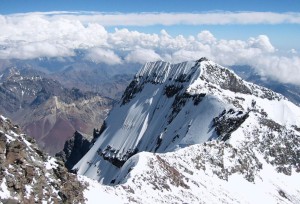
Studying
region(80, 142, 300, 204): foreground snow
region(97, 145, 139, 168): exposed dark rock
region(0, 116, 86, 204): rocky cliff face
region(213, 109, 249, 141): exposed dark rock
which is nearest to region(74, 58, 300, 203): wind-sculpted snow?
region(80, 142, 300, 204): foreground snow

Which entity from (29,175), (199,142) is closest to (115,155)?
(199,142)

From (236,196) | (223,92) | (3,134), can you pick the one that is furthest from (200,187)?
(223,92)

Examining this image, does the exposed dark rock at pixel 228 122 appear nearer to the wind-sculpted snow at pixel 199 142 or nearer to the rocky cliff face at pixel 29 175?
the wind-sculpted snow at pixel 199 142

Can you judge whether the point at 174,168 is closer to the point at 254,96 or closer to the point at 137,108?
the point at 254,96

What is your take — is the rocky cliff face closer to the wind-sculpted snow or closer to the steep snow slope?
the wind-sculpted snow

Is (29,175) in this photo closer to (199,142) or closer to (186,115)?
(199,142)

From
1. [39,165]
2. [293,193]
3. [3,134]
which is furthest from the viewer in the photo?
[293,193]

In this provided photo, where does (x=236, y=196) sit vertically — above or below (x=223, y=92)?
below
